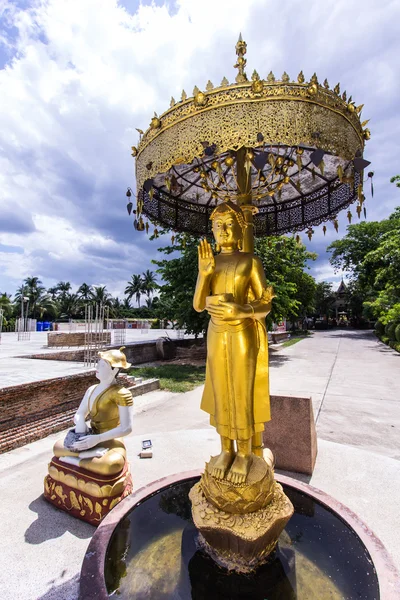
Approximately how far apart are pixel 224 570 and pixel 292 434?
224 cm

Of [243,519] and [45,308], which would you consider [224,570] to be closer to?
[243,519]

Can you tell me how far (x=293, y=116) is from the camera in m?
2.49

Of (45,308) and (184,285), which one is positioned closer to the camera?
(184,285)

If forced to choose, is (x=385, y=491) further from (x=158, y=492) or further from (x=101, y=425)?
(x=101, y=425)

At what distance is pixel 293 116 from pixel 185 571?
11.5 ft

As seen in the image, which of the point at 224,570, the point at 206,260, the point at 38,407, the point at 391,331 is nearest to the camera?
the point at 224,570

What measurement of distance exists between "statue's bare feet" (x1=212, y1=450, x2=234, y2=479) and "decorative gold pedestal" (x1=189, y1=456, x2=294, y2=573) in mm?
46

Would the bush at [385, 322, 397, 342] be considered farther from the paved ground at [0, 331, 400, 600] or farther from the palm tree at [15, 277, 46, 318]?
the palm tree at [15, 277, 46, 318]

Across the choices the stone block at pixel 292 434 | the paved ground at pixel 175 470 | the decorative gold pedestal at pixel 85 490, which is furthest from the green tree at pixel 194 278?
the decorative gold pedestal at pixel 85 490

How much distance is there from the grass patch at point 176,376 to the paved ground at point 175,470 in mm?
609

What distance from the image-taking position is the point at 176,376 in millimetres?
11125

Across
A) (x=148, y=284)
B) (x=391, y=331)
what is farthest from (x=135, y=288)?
(x=391, y=331)

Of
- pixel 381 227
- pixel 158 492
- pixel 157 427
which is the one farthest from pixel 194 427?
pixel 381 227

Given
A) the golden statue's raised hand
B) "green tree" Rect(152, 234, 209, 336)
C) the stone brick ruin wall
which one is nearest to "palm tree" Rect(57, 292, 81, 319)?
"green tree" Rect(152, 234, 209, 336)
